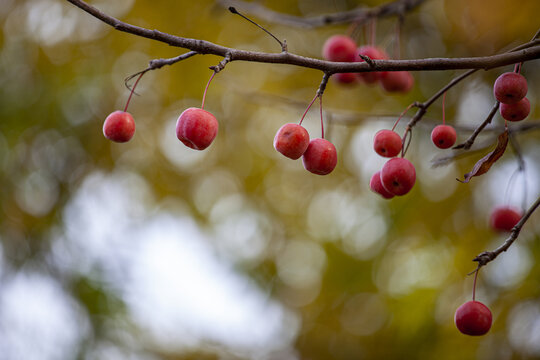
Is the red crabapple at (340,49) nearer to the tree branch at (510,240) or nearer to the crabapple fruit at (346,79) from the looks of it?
the crabapple fruit at (346,79)

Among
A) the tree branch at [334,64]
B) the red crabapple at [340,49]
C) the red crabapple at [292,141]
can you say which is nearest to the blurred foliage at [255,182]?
the red crabapple at [340,49]

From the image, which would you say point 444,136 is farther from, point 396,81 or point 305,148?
point 396,81

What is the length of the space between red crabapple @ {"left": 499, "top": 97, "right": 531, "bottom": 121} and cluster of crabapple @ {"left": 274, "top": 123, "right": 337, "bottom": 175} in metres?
0.38

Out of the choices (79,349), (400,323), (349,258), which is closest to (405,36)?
(349,258)

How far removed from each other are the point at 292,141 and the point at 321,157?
71mm

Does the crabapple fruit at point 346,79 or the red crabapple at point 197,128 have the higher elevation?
the crabapple fruit at point 346,79

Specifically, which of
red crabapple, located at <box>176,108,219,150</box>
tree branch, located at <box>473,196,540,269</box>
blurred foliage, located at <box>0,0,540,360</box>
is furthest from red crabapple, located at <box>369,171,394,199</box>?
blurred foliage, located at <box>0,0,540,360</box>

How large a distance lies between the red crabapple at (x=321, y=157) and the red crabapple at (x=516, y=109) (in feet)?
1.24

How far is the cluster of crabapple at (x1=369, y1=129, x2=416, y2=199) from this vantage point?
99 cm

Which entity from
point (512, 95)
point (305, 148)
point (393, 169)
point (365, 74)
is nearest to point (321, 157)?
point (305, 148)

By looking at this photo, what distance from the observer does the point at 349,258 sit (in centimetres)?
276

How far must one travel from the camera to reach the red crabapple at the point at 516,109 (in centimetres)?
95

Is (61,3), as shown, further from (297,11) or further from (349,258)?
(349,258)

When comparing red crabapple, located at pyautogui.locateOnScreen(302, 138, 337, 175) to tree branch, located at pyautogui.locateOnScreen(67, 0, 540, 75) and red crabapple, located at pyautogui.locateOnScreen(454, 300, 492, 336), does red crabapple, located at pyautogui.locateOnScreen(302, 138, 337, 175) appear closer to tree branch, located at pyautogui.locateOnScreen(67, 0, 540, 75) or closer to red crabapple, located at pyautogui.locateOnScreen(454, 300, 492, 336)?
tree branch, located at pyautogui.locateOnScreen(67, 0, 540, 75)
